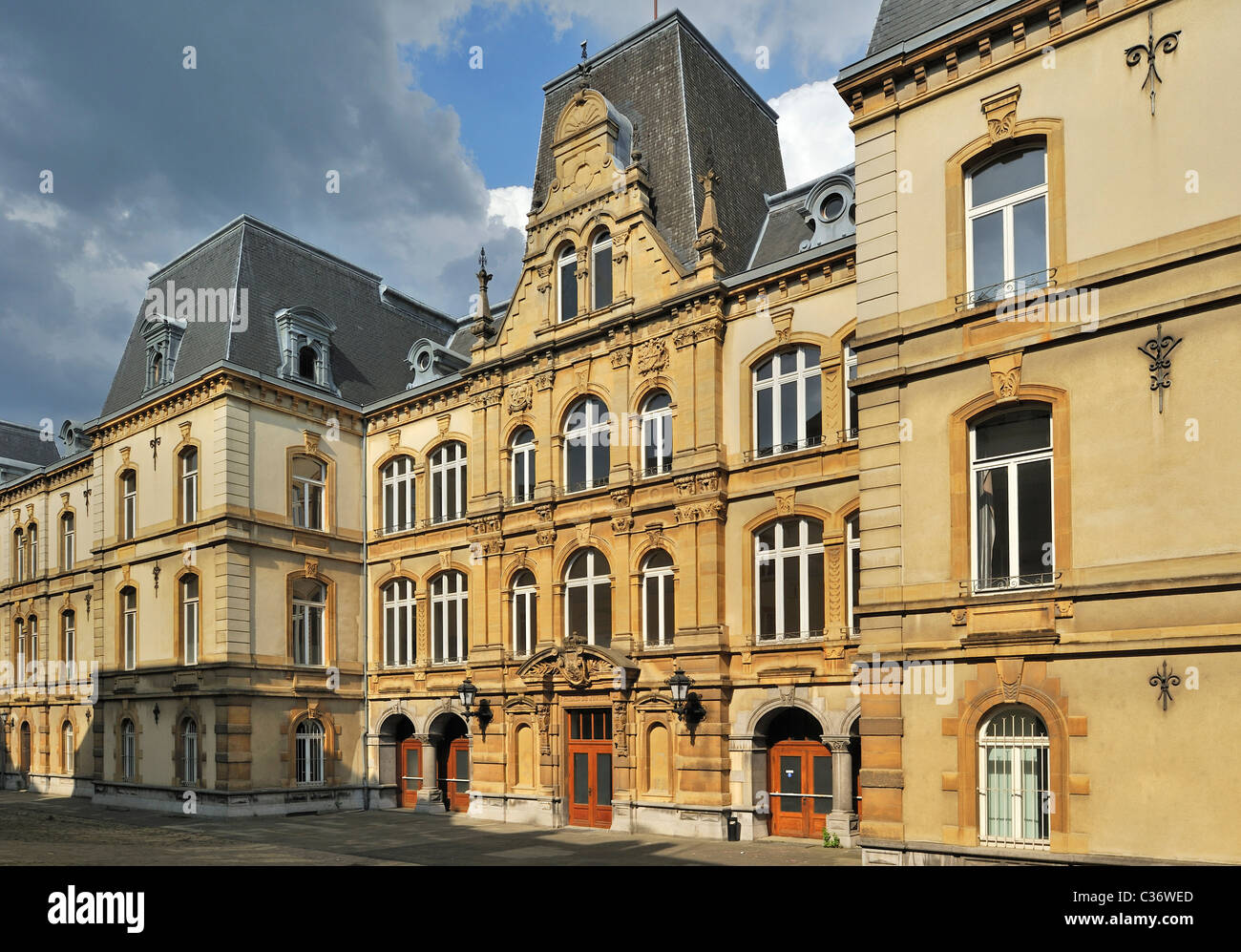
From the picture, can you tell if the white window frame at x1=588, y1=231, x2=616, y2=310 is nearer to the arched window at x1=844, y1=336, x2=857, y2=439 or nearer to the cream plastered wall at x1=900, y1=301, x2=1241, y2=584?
the arched window at x1=844, y1=336, x2=857, y2=439

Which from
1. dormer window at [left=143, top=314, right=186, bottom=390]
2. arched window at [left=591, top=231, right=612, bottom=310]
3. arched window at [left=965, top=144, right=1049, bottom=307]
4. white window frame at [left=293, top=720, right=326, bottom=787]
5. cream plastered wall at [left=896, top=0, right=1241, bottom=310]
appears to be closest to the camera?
cream plastered wall at [left=896, top=0, right=1241, bottom=310]

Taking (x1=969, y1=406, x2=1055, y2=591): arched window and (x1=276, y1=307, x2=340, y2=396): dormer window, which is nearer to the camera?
(x1=969, y1=406, x2=1055, y2=591): arched window

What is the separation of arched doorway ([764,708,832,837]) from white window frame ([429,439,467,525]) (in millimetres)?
12078

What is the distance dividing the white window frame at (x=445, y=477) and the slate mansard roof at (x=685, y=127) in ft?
25.7

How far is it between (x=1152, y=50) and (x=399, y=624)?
84.2ft

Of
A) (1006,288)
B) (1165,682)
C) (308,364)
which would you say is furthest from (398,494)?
(1165,682)

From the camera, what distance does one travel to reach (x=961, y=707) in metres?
15.4

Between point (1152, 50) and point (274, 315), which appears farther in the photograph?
point (274, 315)

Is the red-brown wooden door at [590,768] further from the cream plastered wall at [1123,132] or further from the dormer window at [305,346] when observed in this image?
the dormer window at [305,346]

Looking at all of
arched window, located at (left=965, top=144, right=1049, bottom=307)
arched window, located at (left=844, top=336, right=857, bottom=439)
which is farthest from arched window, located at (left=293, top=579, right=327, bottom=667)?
arched window, located at (left=965, top=144, right=1049, bottom=307)

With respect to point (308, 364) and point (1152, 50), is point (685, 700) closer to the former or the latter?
point (1152, 50)

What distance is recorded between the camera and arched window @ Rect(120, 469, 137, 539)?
3503 centimetres

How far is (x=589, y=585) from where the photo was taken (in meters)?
27.4
